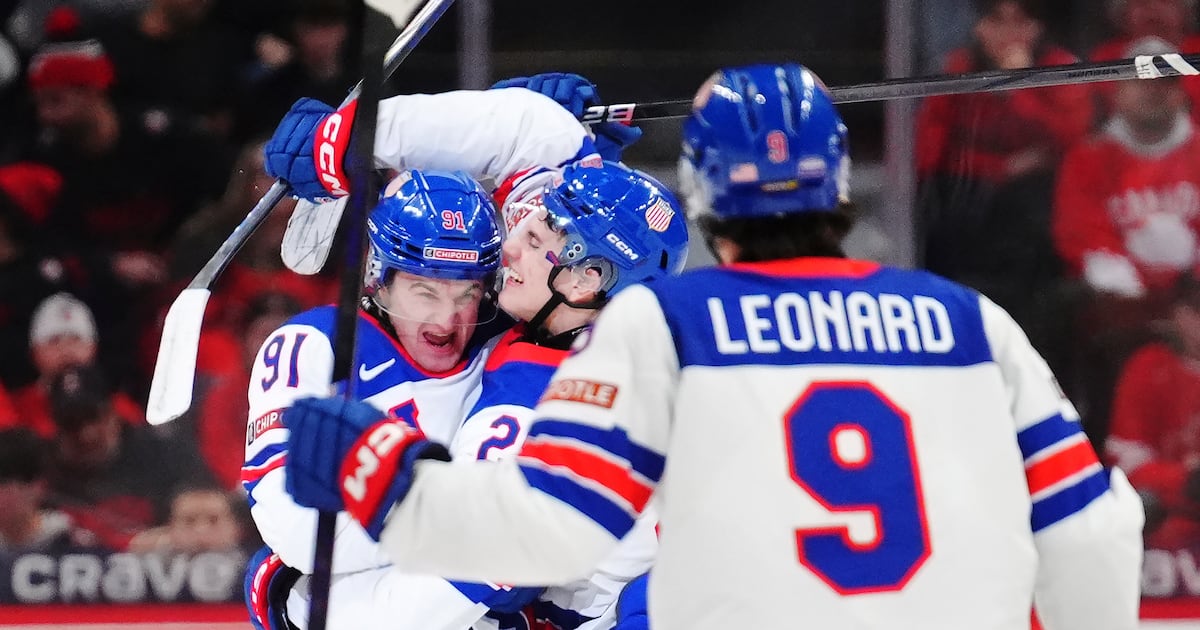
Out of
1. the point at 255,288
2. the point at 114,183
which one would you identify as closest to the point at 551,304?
the point at 255,288

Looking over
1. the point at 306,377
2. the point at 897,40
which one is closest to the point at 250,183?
the point at 897,40

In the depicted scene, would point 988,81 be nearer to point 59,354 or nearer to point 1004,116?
point 1004,116

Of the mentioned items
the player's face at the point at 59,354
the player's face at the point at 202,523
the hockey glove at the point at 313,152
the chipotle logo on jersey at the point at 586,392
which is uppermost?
the hockey glove at the point at 313,152

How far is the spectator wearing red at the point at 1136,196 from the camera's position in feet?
12.9

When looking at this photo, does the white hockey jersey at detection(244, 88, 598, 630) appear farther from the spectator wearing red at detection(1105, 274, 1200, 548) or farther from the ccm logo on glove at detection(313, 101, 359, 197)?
the spectator wearing red at detection(1105, 274, 1200, 548)

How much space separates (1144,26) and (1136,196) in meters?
0.45

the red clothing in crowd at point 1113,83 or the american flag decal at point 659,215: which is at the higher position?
the red clothing in crowd at point 1113,83

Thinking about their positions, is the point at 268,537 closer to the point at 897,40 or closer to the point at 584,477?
the point at 584,477

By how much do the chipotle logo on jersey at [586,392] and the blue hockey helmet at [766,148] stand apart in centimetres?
24

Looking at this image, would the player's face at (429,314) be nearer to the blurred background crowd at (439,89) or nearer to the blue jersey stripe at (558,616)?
the blue jersey stripe at (558,616)

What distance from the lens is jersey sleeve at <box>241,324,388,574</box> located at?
2.16m

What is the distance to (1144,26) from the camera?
12.9ft

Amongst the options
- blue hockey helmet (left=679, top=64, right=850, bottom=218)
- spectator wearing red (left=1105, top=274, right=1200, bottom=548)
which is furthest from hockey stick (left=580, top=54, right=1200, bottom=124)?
spectator wearing red (left=1105, top=274, right=1200, bottom=548)

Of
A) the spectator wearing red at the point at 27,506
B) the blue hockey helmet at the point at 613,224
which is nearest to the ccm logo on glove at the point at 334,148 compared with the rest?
the blue hockey helmet at the point at 613,224
